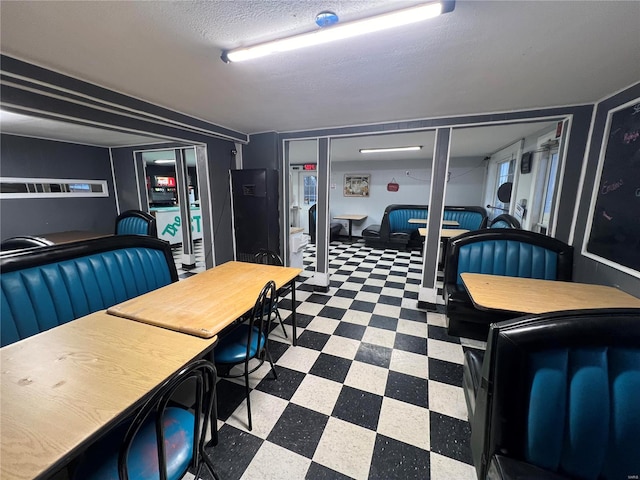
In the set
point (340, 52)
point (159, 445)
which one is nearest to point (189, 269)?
point (159, 445)

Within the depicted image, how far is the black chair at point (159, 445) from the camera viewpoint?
77cm

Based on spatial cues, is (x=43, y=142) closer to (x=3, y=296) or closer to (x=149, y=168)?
(x=149, y=168)

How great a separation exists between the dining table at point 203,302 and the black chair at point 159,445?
0.36 metres

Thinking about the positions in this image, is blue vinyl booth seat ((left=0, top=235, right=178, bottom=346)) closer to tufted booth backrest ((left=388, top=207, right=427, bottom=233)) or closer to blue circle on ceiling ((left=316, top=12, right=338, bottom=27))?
blue circle on ceiling ((left=316, top=12, right=338, bottom=27))

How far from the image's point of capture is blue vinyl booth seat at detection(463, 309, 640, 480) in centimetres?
80

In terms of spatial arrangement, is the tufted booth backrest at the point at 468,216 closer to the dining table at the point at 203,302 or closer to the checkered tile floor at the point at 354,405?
the checkered tile floor at the point at 354,405

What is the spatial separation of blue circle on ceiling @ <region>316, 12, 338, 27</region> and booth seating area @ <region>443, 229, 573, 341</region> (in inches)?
83.9

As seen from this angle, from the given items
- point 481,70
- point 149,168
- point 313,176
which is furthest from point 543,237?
point 149,168

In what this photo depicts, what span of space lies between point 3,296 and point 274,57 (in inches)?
84.1

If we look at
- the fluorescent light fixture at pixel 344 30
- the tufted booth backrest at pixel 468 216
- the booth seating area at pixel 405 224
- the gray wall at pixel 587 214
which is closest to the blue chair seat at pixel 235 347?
the fluorescent light fixture at pixel 344 30

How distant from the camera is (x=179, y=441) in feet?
3.16

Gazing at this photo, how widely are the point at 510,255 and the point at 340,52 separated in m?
2.31

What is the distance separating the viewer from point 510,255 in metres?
2.35

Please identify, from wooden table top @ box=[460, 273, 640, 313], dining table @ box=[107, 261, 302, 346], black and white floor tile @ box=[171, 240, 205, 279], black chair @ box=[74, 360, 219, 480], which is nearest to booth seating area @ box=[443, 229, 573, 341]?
wooden table top @ box=[460, 273, 640, 313]
